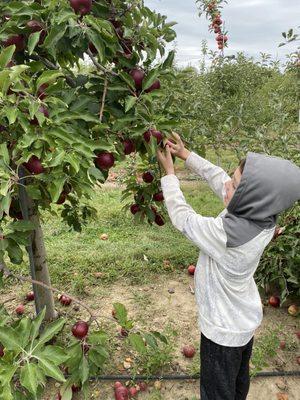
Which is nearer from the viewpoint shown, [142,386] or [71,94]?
[71,94]

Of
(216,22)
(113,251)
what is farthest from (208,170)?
(216,22)

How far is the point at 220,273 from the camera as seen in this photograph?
1.68 meters

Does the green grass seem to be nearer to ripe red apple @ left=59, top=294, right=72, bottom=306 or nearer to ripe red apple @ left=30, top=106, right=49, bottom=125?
ripe red apple @ left=59, top=294, right=72, bottom=306

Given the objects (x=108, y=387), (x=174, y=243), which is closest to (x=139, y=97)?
(x=108, y=387)

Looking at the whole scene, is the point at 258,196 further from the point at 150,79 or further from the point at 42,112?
the point at 42,112

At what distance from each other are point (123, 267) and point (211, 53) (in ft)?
14.1

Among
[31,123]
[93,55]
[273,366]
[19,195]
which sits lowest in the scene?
[273,366]

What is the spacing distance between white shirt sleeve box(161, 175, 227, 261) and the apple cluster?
16.7 ft

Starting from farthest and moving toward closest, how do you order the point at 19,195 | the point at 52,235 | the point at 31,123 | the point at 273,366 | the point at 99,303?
the point at 52,235
the point at 99,303
the point at 273,366
the point at 19,195
the point at 31,123

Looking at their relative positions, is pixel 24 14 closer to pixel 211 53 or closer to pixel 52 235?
pixel 52 235

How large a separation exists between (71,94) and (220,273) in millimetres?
904

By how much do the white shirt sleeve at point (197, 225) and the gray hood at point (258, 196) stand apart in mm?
34

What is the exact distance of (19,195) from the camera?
2.02 m

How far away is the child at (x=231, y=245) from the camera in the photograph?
1510 millimetres
